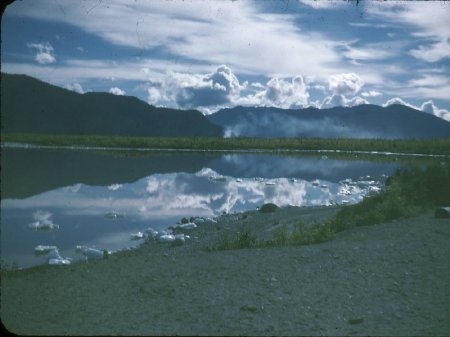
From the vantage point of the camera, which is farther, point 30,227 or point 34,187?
point 34,187

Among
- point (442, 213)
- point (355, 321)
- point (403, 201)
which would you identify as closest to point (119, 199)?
point (403, 201)

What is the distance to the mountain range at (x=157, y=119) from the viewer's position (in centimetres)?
8181

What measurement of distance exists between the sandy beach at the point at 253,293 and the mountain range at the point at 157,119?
5476cm

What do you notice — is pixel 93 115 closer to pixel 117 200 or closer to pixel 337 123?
pixel 337 123

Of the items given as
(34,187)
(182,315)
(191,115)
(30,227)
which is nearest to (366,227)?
(182,315)

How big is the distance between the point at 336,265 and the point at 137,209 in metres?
13.4

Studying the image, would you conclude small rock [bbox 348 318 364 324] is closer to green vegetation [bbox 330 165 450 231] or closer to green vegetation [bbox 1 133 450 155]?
green vegetation [bbox 330 165 450 231]

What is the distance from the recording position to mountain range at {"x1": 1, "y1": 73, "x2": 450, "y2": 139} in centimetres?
8181

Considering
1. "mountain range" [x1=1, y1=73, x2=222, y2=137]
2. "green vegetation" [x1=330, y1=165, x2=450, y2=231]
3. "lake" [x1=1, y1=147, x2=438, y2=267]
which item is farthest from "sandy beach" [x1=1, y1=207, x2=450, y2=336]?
"mountain range" [x1=1, y1=73, x2=222, y2=137]

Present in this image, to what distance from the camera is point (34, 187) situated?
25562mm

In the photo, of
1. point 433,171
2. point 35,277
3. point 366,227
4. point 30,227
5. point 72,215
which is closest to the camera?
point 35,277

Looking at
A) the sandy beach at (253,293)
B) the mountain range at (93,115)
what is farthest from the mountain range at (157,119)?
the sandy beach at (253,293)

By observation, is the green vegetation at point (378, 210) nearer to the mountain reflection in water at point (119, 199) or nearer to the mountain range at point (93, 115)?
the mountain reflection in water at point (119, 199)

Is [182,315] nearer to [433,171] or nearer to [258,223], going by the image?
[258,223]
